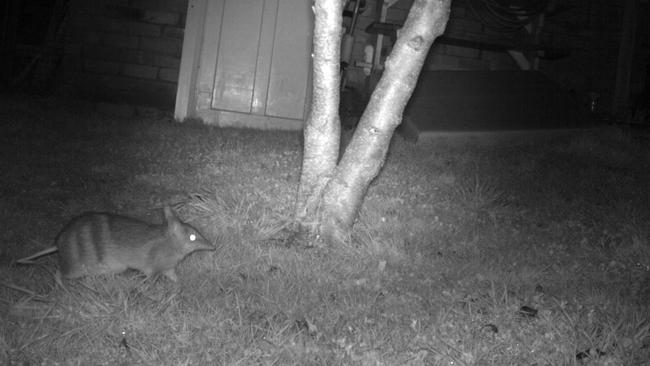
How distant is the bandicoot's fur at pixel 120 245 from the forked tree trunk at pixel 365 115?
0.91m

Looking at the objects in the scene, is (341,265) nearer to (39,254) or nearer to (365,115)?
(365,115)

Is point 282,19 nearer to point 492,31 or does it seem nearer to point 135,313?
point 492,31

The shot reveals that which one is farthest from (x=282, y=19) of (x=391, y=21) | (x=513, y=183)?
(x=513, y=183)

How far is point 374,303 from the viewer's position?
A: 4219mm

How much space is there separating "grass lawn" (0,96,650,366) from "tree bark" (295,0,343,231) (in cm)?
30

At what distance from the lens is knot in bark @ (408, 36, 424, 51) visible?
497 cm

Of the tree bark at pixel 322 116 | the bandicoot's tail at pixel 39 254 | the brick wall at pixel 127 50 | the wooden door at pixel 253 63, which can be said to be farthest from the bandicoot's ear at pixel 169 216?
the brick wall at pixel 127 50

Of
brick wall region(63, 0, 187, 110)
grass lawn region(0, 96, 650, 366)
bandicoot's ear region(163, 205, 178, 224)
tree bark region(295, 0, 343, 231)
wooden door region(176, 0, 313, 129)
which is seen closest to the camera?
grass lawn region(0, 96, 650, 366)

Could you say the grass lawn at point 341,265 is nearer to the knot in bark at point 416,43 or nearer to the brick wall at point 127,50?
the knot in bark at point 416,43

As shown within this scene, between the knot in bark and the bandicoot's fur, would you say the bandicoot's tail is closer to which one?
the bandicoot's fur

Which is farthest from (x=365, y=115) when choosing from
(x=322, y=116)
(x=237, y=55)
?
(x=237, y=55)

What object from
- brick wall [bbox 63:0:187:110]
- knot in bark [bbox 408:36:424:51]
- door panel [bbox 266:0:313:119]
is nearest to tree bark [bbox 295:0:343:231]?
knot in bark [bbox 408:36:424:51]

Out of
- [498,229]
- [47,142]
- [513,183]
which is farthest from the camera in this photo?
[47,142]

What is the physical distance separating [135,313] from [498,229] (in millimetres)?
2750
